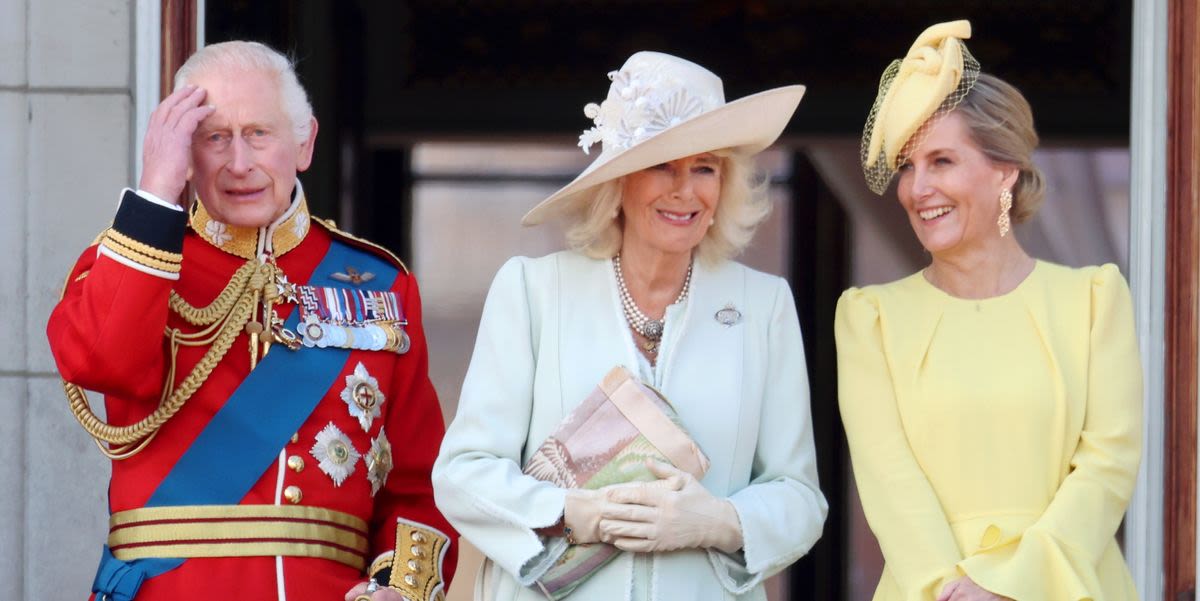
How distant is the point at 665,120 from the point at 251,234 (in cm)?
80

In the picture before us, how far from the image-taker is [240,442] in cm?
385

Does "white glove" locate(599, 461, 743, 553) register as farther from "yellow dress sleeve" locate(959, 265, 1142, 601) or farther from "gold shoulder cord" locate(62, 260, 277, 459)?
"gold shoulder cord" locate(62, 260, 277, 459)

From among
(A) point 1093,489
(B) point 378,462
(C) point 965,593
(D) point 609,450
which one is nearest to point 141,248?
(B) point 378,462

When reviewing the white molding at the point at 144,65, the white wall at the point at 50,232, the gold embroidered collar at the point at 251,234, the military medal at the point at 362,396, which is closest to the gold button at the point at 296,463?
the military medal at the point at 362,396

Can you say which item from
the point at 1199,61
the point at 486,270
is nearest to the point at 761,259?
the point at 486,270

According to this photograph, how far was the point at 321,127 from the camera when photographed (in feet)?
26.2

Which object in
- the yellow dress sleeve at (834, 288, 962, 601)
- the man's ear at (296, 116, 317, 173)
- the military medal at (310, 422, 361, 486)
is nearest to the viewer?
the yellow dress sleeve at (834, 288, 962, 601)

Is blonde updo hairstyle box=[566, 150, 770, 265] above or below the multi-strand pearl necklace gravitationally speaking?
above

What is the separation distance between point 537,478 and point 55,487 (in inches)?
56.1

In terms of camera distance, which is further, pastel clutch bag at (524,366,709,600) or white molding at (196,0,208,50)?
white molding at (196,0,208,50)

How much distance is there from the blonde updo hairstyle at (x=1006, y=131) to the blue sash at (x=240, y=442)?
49.7 inches

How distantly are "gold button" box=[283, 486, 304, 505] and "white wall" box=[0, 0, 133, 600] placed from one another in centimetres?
98

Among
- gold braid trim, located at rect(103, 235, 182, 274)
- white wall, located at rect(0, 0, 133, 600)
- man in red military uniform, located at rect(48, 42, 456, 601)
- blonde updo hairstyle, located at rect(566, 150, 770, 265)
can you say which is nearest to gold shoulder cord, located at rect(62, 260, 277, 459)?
man in red military uniform, located at rect(48, 42, 456, 601)

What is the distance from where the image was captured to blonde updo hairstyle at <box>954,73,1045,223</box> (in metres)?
3.94
